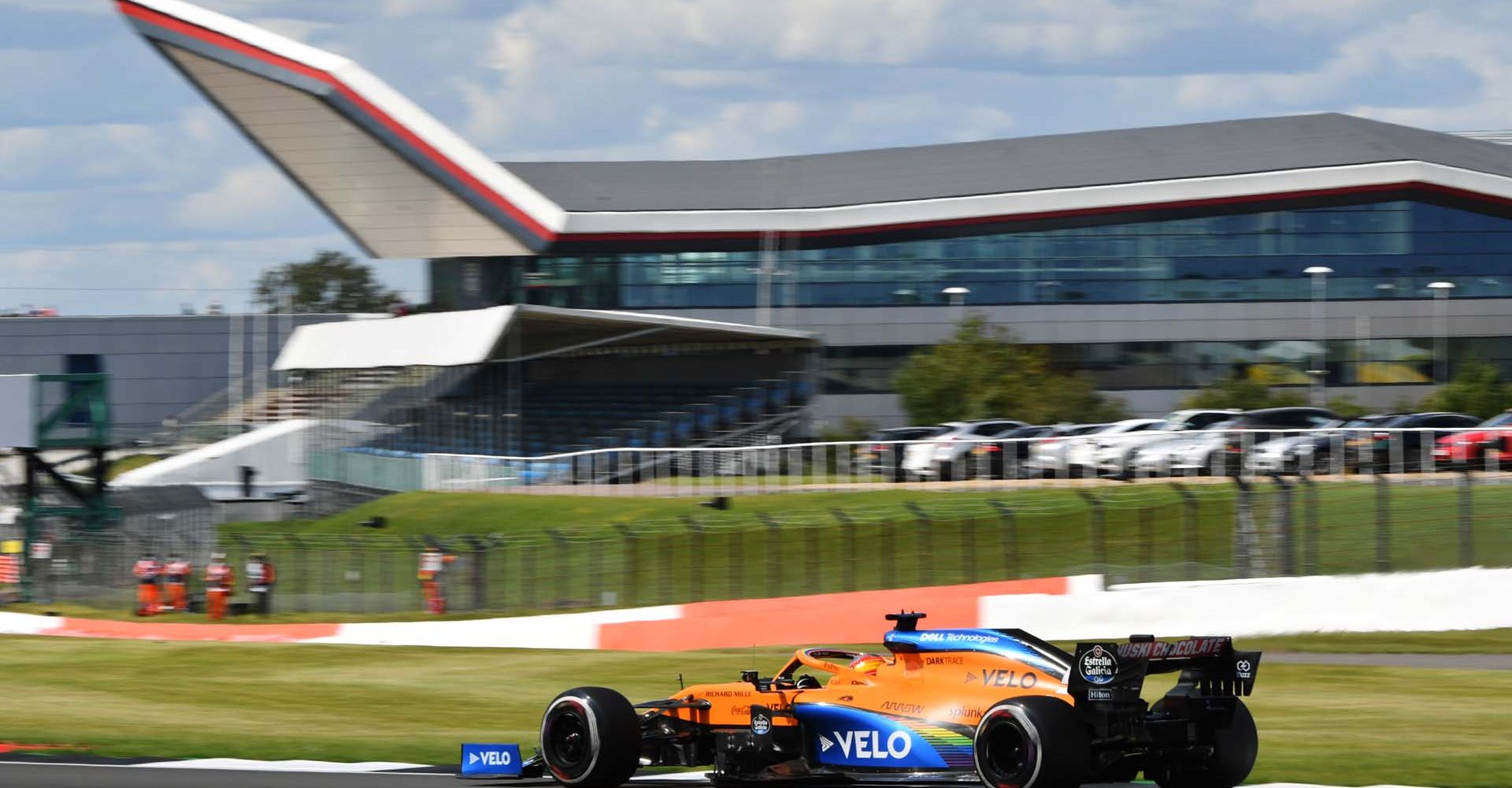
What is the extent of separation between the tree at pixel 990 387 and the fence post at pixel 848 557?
30381 mm

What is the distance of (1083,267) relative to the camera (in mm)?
59281

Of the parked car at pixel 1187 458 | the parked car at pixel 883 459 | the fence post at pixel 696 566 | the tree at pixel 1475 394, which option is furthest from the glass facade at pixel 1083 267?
the fence post at pixel 696 566

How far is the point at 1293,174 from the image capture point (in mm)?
57000

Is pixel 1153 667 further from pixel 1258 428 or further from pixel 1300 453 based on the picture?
pixel 1258 428

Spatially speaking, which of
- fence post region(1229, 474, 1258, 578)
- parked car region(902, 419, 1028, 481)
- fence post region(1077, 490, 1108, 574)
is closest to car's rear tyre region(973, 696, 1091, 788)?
fence post region(1229, 474, 1258, 578)

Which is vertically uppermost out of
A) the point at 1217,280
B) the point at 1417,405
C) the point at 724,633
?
the point at 1217,280

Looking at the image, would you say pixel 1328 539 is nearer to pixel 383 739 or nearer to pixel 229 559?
pixel 383 739

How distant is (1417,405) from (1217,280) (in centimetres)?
764

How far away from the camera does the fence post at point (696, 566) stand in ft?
84.7

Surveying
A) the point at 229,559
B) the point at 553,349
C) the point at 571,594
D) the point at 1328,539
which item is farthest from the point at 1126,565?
the point at 553,349

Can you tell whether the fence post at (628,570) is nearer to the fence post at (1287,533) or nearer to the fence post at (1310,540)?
the fence post at (1287,533)

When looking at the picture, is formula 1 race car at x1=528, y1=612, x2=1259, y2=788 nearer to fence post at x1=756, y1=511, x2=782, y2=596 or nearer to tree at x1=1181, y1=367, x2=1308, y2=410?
fence post at x1=756, y1=511, x2=782, y2=596

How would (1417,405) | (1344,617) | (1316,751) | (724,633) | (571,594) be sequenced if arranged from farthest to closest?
(1417,405) < (571,594) < (724,633) < (1344,617) < (1316,751)

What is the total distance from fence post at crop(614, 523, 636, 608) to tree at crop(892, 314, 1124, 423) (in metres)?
29.9
